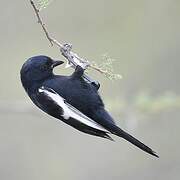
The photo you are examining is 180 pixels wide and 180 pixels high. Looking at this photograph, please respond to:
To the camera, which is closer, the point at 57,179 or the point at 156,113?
the point at 156,113

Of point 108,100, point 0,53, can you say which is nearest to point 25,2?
point 0,53

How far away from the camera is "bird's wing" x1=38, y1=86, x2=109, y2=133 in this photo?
103 inches

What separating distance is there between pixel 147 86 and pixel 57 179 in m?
0.90

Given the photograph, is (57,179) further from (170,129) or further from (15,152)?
(170,129)

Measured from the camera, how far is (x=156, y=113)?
5.83 meters

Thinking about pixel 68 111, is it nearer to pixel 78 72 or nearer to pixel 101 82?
pixel 78 72

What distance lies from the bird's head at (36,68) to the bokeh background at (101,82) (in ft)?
10.5

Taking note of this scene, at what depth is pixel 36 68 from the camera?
2680 mm

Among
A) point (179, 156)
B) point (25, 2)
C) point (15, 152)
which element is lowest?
point (15, 152)

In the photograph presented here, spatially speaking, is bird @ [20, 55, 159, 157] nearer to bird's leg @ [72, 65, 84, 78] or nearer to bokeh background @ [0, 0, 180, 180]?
bird's leg @ [72, 65, 84, 78]

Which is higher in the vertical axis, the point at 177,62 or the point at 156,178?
the point at 177,62

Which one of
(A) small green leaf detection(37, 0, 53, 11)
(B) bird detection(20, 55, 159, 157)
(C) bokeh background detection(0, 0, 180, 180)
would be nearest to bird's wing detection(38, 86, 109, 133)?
(B) bird detection(20, 55, 159, 157)

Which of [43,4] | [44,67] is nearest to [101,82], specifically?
[44,67]

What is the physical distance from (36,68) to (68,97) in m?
0.13
